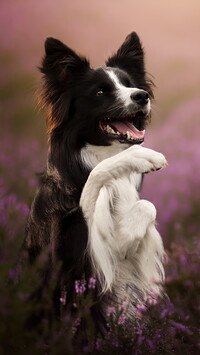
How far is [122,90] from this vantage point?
4781mm

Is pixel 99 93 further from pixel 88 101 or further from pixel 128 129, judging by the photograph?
pixel 128 129

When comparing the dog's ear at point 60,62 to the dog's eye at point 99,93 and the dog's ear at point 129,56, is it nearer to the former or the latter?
the dog's eye at point 99,93

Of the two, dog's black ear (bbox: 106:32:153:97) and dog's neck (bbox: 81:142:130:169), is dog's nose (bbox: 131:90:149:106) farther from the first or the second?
dog's black ear (bbox: 106:32:153:97)

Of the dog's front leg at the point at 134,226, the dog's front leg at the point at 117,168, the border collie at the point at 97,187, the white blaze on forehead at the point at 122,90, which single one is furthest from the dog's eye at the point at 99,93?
the dog's front leg at the point at 134,226

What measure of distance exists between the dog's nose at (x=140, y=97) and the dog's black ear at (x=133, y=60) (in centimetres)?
61

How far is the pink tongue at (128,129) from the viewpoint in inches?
186

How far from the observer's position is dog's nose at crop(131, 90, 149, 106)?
4660mm

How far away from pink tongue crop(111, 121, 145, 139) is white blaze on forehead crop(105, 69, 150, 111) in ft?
0.61

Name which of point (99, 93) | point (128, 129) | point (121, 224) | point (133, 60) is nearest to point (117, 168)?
point (121, 224)

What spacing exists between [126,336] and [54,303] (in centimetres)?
72

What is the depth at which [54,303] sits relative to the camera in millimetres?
4574

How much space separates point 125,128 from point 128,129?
28 millimetres

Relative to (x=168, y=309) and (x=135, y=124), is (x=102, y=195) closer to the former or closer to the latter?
(x=135, y=124)

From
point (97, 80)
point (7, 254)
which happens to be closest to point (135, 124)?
point (97, 80)
